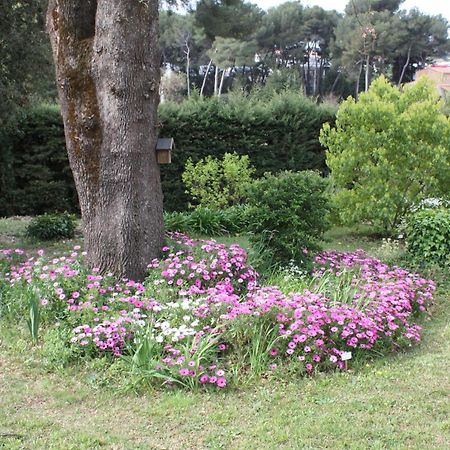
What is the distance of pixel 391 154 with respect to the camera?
8.45 m

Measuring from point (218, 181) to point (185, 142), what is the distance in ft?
6.09

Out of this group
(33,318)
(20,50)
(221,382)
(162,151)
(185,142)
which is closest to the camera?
(221,382)

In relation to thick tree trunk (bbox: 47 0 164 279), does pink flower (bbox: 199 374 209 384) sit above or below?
below

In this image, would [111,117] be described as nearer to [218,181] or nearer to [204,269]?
[204,269]

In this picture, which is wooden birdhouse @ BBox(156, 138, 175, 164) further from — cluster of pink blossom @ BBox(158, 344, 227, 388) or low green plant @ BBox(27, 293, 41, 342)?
cluster of pink blossom @ BBox(158, 344, 227, 388)

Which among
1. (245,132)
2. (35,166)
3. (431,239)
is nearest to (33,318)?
(431,239)

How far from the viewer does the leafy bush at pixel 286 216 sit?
605 centimetres

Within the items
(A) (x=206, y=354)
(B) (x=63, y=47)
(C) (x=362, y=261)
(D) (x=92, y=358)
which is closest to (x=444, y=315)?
(C) (x=362, y=261)

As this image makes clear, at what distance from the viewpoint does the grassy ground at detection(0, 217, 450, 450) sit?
290 cm

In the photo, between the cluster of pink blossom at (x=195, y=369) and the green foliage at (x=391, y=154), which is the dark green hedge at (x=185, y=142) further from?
the cluster of pink blossom at (x=195, y=369)

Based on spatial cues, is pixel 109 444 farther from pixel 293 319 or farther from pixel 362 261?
pixel 362 261

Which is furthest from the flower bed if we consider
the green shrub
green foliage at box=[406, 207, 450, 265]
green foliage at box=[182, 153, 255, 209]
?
green foliage at box=[182, 153, 255, 209]

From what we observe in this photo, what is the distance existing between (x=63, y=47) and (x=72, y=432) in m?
3.55

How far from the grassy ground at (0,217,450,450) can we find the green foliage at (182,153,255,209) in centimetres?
708
